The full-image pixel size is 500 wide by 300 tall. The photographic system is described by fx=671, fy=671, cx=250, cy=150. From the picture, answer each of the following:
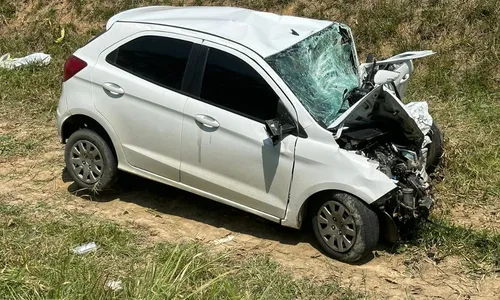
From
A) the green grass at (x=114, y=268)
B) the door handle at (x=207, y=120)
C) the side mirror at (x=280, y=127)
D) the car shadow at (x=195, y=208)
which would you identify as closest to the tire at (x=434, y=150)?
the car shadow at (x=195, y=208)

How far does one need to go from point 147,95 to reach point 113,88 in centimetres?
41

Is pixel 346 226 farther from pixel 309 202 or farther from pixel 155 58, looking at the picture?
pixel 155 58

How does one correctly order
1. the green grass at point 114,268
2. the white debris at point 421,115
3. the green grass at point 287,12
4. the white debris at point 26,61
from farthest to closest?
the white debris at point 26,61
the white debris at point 421,115
the green grass at point 287,12
the green grass at point 114,268

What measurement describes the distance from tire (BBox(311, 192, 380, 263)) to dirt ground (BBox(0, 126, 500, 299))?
132 mm

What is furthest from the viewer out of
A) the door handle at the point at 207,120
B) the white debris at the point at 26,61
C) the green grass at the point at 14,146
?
the white debris at the point at 26,61

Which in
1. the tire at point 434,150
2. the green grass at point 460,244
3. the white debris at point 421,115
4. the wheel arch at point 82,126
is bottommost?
the wheel arch at point 82,126

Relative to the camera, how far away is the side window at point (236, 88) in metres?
5.73

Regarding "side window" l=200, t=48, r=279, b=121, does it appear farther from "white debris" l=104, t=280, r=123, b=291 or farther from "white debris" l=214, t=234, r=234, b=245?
"white debris" l=104, t=280, r=123, b=291

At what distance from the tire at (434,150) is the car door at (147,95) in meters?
2.59

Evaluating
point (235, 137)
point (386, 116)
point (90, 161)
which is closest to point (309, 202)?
point (235, 137)

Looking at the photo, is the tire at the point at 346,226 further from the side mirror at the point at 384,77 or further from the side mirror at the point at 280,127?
the side mirror at the point at 384,77

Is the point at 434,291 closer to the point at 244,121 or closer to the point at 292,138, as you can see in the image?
the point at 292,138

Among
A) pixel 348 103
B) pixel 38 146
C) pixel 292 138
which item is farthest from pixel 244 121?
pixel 38 146

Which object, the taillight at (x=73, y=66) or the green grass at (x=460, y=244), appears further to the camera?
the taillight at (x=73, y=66)
